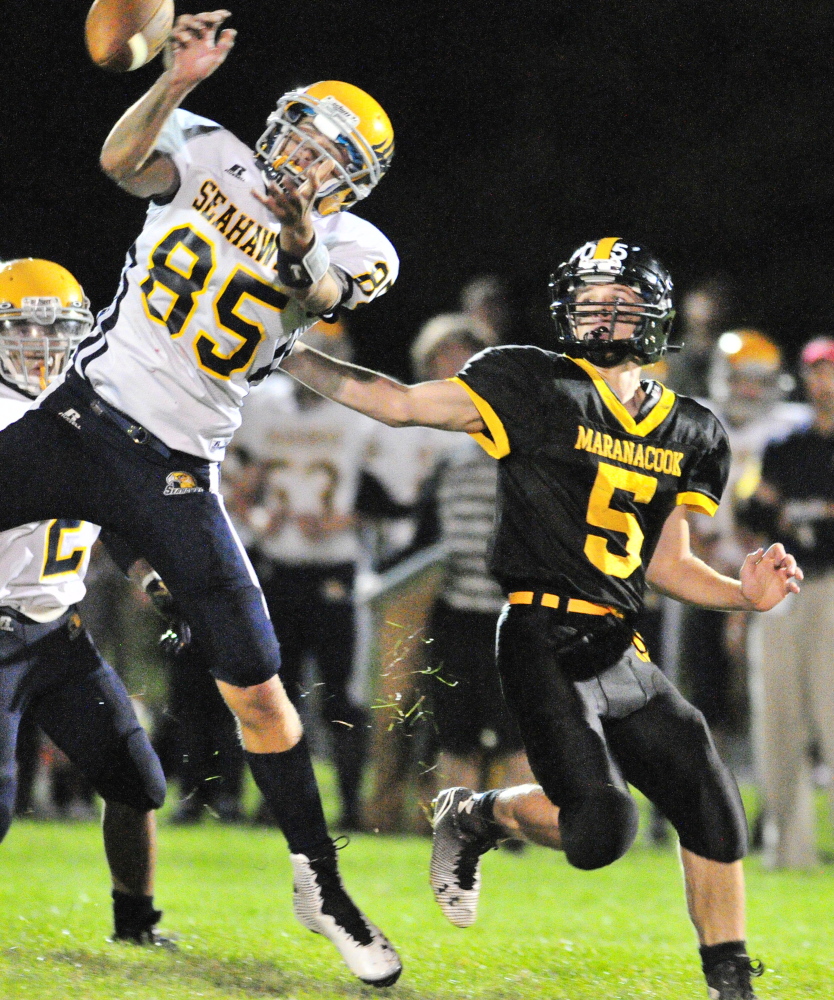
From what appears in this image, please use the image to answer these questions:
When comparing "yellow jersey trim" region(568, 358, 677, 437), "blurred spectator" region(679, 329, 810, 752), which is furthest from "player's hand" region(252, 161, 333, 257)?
"blurred spectator" region(679, 329, 810, 752)

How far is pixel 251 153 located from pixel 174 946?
85.2 inches

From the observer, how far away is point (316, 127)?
3588 millimetres

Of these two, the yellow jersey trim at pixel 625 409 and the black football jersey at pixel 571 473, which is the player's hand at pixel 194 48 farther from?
the yellow jersey trim at pixel 625 409

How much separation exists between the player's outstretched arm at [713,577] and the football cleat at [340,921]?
117 cm

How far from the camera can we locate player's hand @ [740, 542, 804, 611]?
147 inches

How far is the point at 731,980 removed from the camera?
3449 mm

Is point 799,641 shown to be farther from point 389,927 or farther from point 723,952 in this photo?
point 723,952

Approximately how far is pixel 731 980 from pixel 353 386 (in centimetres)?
174

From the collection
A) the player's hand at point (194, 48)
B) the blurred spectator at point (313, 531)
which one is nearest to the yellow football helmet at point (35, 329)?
the player's hand at point (194, 48)

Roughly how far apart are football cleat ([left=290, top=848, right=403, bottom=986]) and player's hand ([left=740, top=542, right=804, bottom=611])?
129 centimetres

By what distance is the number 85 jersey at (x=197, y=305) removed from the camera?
3562mm

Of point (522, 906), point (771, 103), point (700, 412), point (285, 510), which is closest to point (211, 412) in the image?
point (700, 412)

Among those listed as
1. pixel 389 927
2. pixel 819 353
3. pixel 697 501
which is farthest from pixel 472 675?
pixel 697 501

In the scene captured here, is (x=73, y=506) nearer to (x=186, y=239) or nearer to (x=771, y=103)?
(x=186, y=239)
